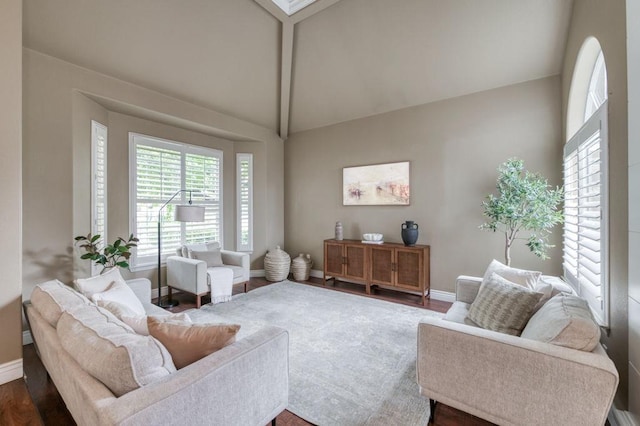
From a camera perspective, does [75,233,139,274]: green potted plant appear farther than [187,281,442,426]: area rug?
Yes

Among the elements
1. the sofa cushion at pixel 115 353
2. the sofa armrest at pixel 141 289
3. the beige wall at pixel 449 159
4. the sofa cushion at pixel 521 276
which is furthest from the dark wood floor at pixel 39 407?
the beige wall at pixel 449 159

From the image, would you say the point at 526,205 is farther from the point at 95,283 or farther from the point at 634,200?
the point at 95,283

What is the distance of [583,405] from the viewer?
125 centimetres

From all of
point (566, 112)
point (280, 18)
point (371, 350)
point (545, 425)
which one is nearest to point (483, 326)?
point (545, 425)

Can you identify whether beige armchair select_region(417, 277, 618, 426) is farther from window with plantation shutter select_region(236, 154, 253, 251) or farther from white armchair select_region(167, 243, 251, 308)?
window with plantation shutter select_region(236, 154, 253, 251)

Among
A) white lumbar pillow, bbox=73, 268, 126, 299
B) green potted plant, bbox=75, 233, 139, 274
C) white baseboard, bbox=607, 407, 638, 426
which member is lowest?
white baseboard, bbox=607, 407, 638, 426

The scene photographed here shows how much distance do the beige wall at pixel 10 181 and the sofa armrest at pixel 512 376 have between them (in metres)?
3.05

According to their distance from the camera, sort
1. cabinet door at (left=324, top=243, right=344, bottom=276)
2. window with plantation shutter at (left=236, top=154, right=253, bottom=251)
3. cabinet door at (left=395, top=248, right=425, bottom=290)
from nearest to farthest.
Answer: cabinet door at (left=395, top=248, right=425, bottom=290)
cabinet door at (left=324, top=243, right=344, bottom=276)
window with plantation shutter at (left=236, top=154, right=253, bottom=251)

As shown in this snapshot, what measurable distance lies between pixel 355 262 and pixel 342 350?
6.57 feet

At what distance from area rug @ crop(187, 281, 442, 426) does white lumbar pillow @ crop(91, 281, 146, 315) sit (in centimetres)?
117

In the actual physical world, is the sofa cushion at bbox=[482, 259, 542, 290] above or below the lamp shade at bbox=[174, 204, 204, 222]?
below

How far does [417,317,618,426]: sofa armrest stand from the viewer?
48.8 inches

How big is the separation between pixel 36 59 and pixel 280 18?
2.74 meters

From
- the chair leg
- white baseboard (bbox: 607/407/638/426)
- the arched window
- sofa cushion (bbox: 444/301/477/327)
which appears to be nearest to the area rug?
the chair leg
